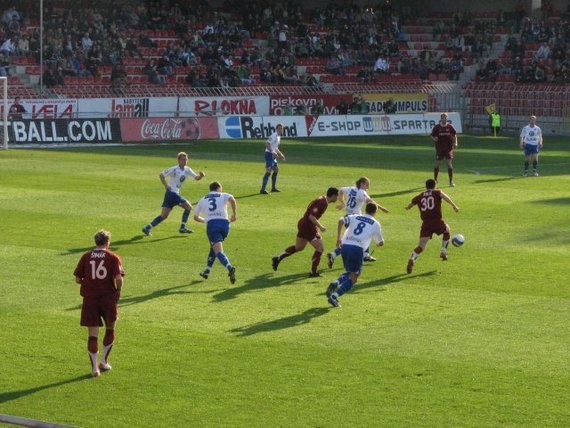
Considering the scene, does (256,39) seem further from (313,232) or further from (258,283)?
(258,283)

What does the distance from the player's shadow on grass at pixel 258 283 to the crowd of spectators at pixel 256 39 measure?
3931 cm

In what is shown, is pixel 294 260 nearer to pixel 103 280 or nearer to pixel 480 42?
pixel 103 280

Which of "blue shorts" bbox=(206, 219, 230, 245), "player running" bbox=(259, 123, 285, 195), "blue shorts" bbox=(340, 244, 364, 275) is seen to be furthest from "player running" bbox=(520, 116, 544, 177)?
"blue shorts" bbox=(340, 244, 364, 275)

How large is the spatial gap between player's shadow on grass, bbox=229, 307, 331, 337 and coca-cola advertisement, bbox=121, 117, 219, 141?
121ft

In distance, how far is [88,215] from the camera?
3059 cm

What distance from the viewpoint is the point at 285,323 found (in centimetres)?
1838

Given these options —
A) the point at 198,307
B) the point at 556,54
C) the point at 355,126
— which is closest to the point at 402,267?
the point at 198,307

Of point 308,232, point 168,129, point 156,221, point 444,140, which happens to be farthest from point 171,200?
point 168,129

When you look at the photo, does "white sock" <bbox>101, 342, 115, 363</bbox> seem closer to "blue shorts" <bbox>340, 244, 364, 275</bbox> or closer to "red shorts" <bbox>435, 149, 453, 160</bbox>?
"blue shorts" <bbox>340, 244, 364, 275</bbox>

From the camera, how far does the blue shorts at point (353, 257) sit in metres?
19.6

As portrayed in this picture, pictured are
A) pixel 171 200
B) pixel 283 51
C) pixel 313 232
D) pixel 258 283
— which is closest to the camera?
pixel 258 283

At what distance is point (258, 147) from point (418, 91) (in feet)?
59.5

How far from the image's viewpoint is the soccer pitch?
46.2ft

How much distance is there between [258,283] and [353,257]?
2732 millimetres
